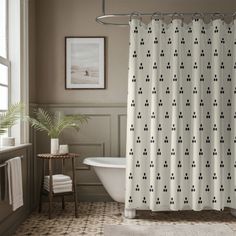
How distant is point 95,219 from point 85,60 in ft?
6.40

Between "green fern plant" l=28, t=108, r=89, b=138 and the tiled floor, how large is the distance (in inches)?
35.1

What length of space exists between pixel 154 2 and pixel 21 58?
1851mm

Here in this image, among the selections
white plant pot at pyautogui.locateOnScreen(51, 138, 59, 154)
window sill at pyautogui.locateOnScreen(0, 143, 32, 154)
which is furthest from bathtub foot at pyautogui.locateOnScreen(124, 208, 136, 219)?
window sill at pyautogui.locateOnScreen(0, 143, 32, 154)

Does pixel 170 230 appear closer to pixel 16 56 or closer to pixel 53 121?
pixel 53 121

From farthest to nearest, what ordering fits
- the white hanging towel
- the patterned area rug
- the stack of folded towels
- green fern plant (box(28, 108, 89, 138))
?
green fern plant (box(28, 108, 89, 138)) → the stack of folded towels → the patterned area rug → the white hanging towel

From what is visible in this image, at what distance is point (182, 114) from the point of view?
3957 mm

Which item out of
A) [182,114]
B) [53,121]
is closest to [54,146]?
[53,121]

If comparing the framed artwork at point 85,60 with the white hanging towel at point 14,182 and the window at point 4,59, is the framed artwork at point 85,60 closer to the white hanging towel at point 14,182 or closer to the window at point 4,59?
the window at point 4,59

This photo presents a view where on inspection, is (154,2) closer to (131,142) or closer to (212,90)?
(212,90)

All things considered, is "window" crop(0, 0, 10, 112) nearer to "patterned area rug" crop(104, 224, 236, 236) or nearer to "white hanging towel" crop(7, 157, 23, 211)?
"white hanging towel" crop(7, 157, 23, 211)

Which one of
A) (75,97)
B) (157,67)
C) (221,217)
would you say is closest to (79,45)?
(75,97)

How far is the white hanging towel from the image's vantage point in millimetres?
3252

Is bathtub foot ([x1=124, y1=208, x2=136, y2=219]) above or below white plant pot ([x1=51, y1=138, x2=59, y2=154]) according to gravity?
below

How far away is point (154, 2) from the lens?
493 centimetres
